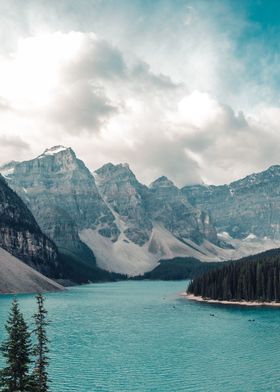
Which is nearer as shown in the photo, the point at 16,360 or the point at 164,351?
the point at 16,360

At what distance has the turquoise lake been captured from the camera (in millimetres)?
73312

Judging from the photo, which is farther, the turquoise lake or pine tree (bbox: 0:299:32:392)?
the turquoise lake

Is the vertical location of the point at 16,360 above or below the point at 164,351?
above

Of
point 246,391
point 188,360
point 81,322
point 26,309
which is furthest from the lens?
point 26,309

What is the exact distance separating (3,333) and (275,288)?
11995cm

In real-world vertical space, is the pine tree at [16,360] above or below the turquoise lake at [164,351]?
above

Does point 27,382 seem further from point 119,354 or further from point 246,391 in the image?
point 119,354

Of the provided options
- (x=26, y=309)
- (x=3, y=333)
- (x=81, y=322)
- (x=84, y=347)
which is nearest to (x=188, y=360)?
(x=84, y=347)

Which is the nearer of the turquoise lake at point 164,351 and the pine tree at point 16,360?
the pine tree at point 16,360

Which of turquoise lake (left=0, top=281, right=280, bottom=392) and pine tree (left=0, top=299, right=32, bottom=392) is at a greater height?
pine tree (left=0, top=299, right=32, bottom=392)

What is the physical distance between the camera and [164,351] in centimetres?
9719

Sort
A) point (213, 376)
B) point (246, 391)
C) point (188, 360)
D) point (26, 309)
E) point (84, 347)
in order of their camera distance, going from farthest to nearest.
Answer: point (26, 309) → point (84, 347) → point (188, 360) → point (213, 376) → point (246, 391)

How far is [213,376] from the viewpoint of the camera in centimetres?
7688

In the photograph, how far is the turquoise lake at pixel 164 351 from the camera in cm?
7331
